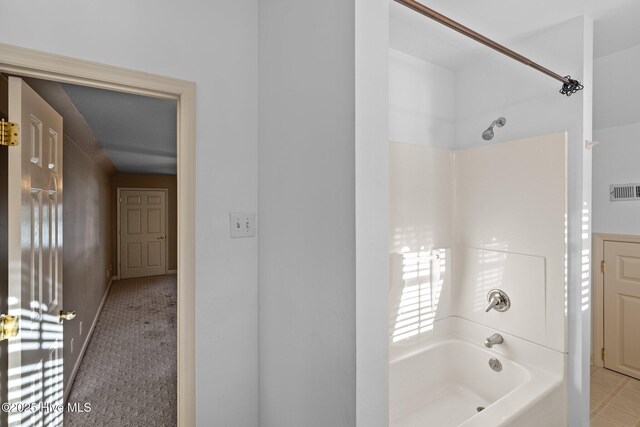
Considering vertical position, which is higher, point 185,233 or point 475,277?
point 185,233

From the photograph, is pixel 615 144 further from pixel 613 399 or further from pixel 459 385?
pixel 459 385

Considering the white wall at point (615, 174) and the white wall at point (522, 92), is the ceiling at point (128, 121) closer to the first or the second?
the white wall at point (522, 92)

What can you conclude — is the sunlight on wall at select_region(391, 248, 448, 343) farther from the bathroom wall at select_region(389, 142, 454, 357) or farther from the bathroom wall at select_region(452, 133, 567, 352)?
the bathroom wall at select_region(452, 133, 567, 352)

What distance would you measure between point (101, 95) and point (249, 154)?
1.61 metres

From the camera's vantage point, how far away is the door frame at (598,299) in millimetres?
2949

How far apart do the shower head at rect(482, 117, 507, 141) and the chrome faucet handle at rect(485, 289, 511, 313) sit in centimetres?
104

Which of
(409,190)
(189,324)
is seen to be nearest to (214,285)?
(189,324)

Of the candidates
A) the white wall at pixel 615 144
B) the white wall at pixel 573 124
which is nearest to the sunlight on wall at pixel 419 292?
the white wall at pixel 573 124

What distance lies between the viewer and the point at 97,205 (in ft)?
15.8

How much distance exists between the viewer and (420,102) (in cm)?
229

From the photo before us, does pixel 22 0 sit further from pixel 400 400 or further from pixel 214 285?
pixel 400 400

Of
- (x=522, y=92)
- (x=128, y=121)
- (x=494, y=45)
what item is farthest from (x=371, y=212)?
(x=128, y=121)

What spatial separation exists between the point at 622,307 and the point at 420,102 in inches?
103

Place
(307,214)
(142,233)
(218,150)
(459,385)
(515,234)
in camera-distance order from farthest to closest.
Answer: (142,233) → (459,385) → (515,234) → (218,150) → (307,214)
